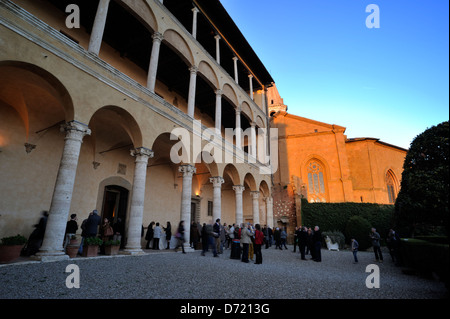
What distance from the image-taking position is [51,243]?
20.5 feet

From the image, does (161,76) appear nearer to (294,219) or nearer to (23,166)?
(23,166)

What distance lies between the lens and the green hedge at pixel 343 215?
18.3m

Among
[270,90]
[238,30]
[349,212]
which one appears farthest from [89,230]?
[270,90]

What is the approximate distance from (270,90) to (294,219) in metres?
31.2

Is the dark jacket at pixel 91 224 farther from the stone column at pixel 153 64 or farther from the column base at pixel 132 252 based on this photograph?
the stone column at pixel 153 64

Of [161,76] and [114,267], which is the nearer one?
[114,267]

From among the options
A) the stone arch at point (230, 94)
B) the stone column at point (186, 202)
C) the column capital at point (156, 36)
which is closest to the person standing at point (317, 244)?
the stone column at point (186, 202)

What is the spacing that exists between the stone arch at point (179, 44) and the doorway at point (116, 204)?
8.15 metres

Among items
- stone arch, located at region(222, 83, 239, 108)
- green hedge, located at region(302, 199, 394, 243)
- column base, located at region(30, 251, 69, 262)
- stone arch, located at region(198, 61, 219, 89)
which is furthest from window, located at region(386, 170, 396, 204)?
column base, located at region(30, 251, 69, 262)

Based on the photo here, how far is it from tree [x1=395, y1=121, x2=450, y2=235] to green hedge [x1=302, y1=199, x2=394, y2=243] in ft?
42.5

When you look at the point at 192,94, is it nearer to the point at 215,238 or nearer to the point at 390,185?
the point at 215,238

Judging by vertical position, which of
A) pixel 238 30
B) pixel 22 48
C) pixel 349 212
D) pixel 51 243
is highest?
pixel 238 30

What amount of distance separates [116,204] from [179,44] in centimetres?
954

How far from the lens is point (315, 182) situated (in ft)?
90.8
